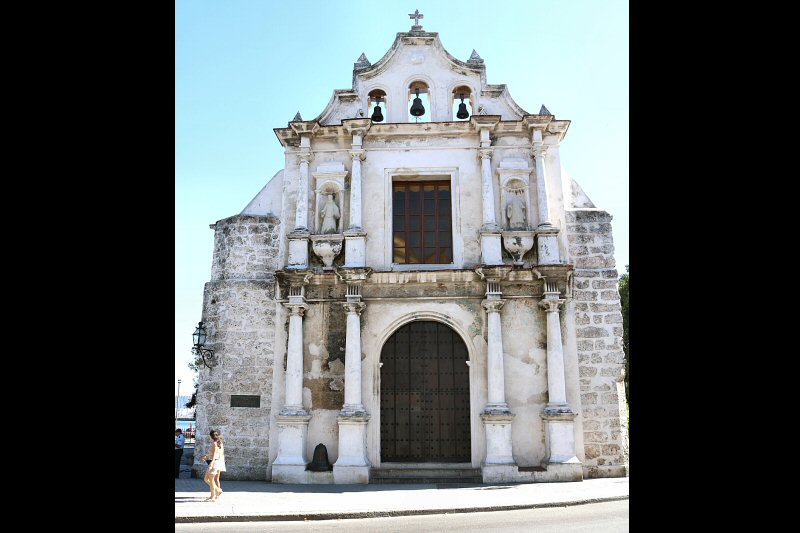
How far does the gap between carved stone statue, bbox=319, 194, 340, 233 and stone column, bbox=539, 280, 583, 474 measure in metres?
5.22

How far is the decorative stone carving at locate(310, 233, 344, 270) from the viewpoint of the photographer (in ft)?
46.9

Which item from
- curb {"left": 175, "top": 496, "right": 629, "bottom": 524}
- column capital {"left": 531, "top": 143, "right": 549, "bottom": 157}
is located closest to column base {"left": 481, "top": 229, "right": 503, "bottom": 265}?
column capital {"left": 531, "top": 143, "right": 549, "bottom": 157}

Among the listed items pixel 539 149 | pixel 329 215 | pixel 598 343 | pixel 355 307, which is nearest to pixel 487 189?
pixel 539 149

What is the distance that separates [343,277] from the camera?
13930mm

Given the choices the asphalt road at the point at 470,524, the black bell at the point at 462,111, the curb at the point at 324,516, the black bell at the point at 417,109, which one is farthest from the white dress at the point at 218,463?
the black bell at the point at 462,111

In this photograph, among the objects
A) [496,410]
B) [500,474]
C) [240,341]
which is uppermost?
[240,341]

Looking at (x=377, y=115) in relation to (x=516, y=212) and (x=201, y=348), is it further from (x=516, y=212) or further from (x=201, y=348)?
(x=201, y=348)

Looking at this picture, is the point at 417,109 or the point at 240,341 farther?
the point at 417,109

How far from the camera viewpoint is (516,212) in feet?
48.3

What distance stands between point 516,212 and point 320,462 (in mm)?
7353

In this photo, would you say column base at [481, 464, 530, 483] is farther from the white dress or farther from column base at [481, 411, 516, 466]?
the white dress

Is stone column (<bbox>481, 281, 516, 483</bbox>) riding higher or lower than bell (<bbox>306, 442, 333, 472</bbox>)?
higher
